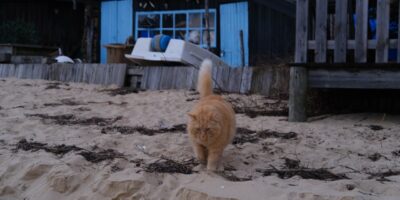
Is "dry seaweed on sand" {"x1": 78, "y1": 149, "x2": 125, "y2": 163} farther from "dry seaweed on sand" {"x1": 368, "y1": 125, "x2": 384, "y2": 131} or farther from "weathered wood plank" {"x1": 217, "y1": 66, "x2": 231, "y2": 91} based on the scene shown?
"weathered wood plank" {"x1": 217, "y1": 66, "x2": 231, "y2": 91}

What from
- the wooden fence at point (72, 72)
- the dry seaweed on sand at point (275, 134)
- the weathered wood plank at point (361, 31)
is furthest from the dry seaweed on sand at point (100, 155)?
the wooden fence at point (72, 72)

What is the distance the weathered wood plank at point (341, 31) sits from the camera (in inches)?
251

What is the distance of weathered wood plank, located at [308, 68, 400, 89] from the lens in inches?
243

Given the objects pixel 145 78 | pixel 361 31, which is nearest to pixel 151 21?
pixel 145 78

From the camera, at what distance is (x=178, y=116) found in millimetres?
7219

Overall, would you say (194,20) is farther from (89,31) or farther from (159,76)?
(159,76)

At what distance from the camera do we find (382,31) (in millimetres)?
6199

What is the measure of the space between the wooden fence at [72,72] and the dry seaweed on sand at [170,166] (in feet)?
20.9

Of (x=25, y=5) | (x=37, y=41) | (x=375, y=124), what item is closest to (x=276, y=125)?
(x=375, y=124)

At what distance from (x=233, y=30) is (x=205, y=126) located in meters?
10.7

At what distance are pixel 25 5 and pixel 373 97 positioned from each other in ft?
48.5

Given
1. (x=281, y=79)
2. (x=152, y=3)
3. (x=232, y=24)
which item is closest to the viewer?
(x=281, y=79)

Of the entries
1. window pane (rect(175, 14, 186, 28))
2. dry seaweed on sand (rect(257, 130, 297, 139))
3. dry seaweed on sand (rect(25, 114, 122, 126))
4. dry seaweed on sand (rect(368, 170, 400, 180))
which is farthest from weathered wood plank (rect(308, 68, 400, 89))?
window pane (rect(175, 14, 186, 28))

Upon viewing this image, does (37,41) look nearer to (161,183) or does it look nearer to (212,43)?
(212,43)
